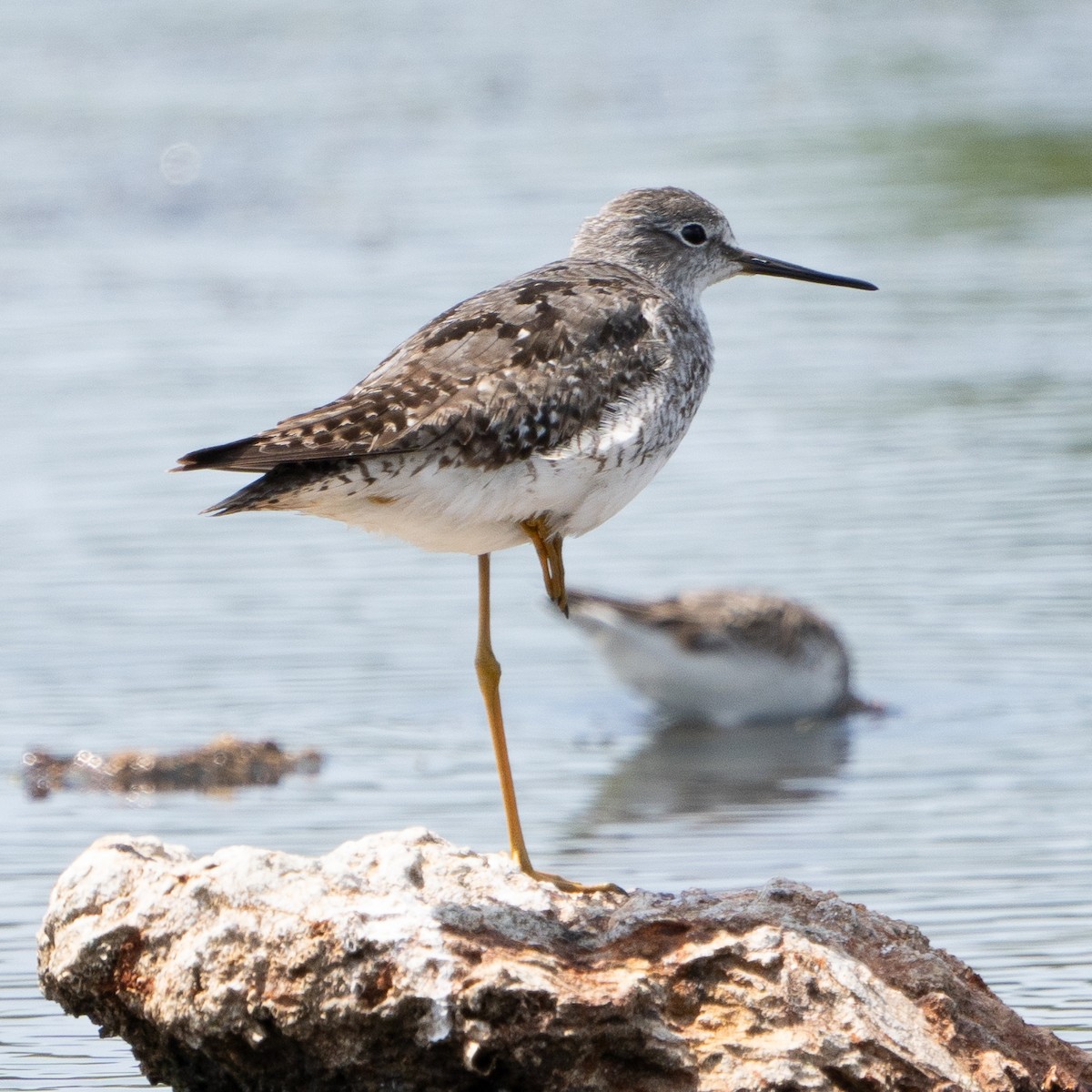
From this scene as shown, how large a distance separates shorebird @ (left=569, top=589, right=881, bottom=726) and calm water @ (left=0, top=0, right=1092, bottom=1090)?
0.22 meters

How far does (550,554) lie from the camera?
748 centimetres

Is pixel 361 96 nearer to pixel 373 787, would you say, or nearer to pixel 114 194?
pixel 114 194

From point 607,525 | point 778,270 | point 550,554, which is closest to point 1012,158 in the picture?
point 607,525

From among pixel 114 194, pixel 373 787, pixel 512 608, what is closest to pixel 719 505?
pixel 512 608

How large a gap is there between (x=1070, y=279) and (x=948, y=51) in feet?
36.1

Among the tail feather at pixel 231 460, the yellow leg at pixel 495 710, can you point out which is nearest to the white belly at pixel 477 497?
the tail feather at pixel 231 460

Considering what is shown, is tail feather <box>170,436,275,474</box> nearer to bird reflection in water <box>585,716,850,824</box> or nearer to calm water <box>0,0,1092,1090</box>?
calm water <box>0,0,1092,1090</box>

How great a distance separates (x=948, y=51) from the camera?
94.1ft

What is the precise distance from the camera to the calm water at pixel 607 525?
32.1 feet

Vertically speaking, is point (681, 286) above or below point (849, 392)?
above

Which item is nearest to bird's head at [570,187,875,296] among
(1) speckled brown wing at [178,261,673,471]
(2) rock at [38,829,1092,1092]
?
(1) speckled brown wing at [178,261,673,471]

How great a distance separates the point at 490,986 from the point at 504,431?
1883mm

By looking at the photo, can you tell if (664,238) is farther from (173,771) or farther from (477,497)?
(173,771)

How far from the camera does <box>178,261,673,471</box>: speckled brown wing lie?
6.81 meters
